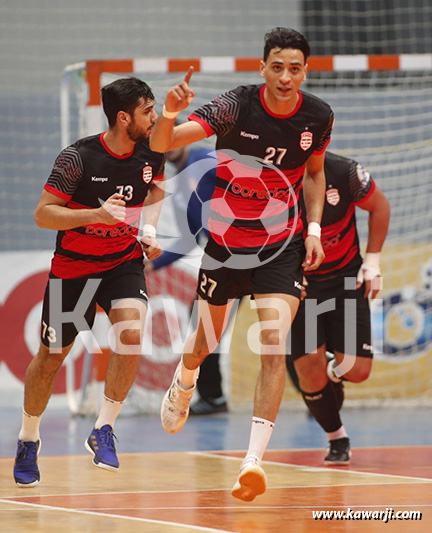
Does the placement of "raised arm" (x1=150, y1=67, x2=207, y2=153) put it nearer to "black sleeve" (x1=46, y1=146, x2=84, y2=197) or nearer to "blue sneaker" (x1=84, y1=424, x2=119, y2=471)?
"black sleeve" (x1=46, y1=146, x2=84, y2=197)

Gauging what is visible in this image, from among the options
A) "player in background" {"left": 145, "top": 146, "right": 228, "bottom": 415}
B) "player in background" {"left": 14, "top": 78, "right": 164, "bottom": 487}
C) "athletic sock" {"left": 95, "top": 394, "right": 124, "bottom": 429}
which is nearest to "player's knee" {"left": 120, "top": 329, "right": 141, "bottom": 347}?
"player in background" {"left": 14, "top": 78, "right": 164, "bottom": 487}

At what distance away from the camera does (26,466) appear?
5023mm

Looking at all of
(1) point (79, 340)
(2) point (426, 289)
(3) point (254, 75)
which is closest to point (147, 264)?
(1) point (79, 340)

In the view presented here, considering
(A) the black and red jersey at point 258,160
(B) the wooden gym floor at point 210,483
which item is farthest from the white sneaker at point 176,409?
(A) the black and red jersey at point 258,160

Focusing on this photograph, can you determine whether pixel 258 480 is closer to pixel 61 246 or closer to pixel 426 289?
pixel 61 246

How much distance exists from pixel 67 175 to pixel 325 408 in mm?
2287

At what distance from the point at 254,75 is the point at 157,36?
1954 millimetres

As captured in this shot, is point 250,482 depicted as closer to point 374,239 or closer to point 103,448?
point 103,448

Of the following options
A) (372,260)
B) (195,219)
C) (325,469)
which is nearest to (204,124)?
(372,260)

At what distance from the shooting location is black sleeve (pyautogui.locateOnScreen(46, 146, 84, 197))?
4855 mm

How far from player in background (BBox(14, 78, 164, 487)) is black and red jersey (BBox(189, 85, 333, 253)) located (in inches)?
17.0

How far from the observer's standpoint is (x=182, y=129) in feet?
14.3

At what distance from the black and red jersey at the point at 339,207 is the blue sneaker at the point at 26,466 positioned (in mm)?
2195

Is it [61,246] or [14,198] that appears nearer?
[61,246]
